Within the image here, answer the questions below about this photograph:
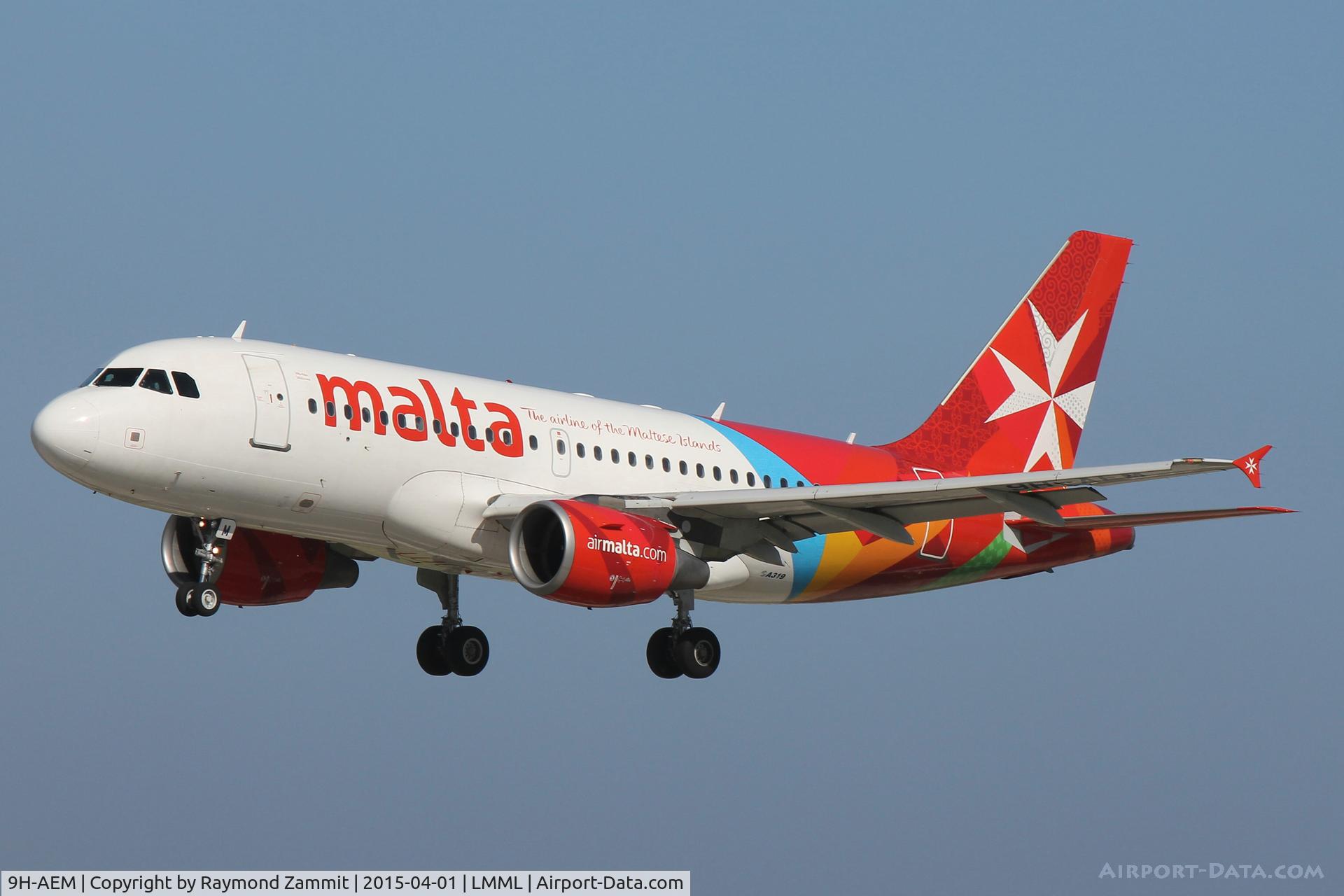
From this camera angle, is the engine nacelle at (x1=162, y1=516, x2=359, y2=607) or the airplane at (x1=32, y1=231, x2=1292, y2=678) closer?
the airplane at (x1=32, y1=231, x2=1292, y2=678)

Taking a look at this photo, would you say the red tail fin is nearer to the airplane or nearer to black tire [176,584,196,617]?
the airplane

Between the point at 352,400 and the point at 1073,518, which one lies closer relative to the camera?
the point at 352,400

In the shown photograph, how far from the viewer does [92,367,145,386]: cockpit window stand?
3092 centimetres

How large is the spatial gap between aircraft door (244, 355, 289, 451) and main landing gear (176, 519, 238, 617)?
6.49ft

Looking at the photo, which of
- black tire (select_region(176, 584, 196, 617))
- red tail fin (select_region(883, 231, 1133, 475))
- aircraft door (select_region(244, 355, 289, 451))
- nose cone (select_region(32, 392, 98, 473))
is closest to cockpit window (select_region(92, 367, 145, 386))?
nose cone (select_region(32, 392, 98, 473))

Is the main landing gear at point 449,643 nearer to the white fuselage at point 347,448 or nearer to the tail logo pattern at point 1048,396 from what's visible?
the white fuselage at point 347,448

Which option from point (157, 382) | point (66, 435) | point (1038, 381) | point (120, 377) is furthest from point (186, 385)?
point (1038, 381)

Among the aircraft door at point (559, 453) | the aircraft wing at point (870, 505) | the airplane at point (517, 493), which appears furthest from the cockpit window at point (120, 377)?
the aircraft door at point (559, 453)

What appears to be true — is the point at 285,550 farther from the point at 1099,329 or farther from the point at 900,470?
the point at 1099,329

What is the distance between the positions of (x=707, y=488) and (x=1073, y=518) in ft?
23.7

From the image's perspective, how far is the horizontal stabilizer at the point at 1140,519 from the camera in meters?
32.0

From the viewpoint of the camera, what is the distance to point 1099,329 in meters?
44.7

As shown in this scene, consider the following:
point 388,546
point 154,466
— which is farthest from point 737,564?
point 154,466

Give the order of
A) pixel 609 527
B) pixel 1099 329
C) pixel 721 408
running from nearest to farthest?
pixel 609 527 → pixel 721 408 → pixel 1099 329
